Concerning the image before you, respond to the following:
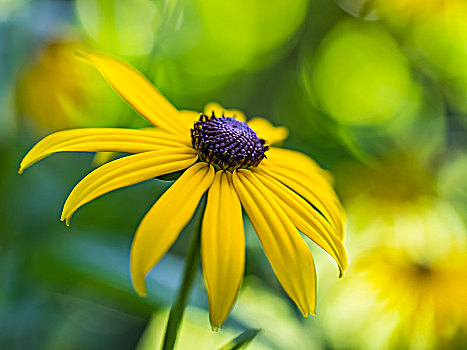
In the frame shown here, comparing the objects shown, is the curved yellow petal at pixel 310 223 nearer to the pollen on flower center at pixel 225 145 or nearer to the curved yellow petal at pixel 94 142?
the pollen on flower center at pixel 225 145

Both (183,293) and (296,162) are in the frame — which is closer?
(183,293)

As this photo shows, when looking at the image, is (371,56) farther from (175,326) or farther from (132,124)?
(175,326)

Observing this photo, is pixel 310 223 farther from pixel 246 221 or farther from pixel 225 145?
pixel 246 221

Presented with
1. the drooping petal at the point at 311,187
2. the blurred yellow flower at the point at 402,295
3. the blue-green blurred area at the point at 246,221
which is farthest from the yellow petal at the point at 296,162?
the blurred yellow flower at the point at 402,295

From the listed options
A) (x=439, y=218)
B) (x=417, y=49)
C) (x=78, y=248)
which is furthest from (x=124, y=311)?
(x=417, y=49)

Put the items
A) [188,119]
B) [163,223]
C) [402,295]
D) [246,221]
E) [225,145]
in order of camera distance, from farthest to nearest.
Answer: [246,221] < [402,295] < [188,119] < [225,145] < [163,223]

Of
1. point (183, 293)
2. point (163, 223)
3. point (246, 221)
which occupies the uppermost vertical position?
point (163, 223)

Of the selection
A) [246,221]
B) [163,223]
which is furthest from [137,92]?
[246,221]
